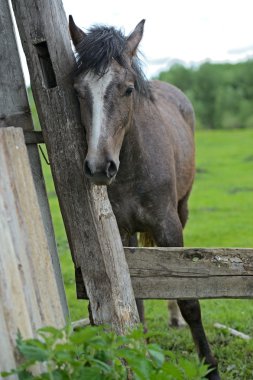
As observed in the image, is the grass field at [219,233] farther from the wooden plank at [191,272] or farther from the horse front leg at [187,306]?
the wooden plank at [191,272]

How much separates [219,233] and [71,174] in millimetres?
8616

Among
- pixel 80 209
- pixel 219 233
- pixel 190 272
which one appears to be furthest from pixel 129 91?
pixel 219 233

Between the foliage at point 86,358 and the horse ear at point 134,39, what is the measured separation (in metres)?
2.02

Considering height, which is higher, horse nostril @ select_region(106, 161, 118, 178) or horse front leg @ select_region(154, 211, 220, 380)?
horse nostril @ select_region(106, 161, 118, 178)

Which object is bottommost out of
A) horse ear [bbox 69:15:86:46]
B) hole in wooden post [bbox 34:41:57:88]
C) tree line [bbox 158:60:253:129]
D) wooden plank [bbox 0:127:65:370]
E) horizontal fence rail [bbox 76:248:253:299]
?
tree line [bbox 158:60:253:129]

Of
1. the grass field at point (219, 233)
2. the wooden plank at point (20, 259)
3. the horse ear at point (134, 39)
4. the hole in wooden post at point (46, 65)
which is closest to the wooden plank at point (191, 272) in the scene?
the wooden plank at point (20, 259)

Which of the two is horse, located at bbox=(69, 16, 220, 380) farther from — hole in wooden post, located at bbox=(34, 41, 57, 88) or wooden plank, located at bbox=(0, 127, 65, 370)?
wooden plank, located at bbox=(0, 127, 65, 370)

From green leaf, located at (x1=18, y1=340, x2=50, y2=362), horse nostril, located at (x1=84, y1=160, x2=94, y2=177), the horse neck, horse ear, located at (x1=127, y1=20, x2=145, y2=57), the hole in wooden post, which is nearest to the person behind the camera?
green leaf, located at (x1=18, y1=340, x2=50, y2=362)

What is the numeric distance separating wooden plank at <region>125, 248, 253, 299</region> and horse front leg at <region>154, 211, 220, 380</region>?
1160 millimetres

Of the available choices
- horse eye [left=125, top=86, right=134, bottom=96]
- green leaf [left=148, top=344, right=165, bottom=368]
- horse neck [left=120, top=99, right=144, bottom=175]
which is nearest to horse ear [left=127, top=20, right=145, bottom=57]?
horse eye [left=125, top=86, right=134, bottom=96]

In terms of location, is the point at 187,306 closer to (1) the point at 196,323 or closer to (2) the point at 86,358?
(1) the point at 196,323

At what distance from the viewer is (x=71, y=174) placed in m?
3.71

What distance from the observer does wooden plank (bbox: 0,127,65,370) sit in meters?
2.81

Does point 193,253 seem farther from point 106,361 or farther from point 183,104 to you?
point 183,104
